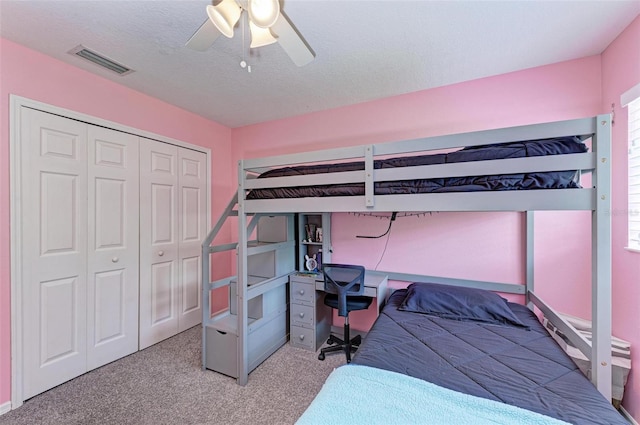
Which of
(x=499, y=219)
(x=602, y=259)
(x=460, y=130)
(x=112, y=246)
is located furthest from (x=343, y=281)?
(x=112, y=246)

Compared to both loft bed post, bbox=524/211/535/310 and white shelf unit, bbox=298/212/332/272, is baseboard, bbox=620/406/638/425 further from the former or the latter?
white shelf unit, bbox=298/212/332/272

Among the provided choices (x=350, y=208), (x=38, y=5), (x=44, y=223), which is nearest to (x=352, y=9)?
(x=350, y=208)

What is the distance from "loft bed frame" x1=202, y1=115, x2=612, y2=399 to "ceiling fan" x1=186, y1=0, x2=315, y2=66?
644mm

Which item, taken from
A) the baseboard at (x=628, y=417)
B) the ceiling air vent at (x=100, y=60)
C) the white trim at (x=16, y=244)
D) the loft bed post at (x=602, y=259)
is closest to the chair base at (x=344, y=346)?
the loft bed post at (x=602, y=259)

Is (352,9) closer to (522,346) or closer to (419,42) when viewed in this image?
(419,42)

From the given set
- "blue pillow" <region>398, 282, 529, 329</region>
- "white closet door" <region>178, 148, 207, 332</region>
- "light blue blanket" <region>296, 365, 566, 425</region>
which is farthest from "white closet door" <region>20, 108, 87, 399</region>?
"blue pillow" <region>398, 282, 529, 329</region>

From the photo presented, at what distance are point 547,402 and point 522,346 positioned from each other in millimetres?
487

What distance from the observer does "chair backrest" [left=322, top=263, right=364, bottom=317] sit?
2.17 metres

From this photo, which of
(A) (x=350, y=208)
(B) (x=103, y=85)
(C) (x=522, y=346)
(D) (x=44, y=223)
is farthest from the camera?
(B) (x=103, y=85)

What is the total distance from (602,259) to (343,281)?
1.64 m

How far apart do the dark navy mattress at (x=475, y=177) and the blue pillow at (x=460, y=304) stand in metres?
0.97

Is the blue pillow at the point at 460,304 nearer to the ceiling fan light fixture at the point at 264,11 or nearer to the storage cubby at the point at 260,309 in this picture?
the storage cubby at the point at 260,309

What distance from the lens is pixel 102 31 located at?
1.68 m

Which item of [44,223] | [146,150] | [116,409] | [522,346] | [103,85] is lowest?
[116,409]
